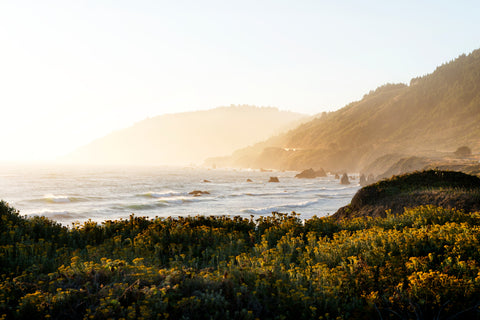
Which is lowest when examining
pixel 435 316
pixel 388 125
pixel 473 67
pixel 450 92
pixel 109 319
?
pixel 435 316

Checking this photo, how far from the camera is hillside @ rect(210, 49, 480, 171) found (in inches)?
4791

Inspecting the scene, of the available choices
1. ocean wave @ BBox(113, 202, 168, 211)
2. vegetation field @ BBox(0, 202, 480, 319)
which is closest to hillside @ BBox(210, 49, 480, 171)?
ocean wave @ BBox(113, 202, 168, 211)

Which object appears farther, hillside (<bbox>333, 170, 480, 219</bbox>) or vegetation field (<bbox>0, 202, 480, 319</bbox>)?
hillside (<bbox>333, 170, 480, 219</bbox>)

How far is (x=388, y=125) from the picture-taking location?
497 ft

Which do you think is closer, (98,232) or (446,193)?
(98,232)

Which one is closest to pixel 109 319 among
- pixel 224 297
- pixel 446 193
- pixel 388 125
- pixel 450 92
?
pixel 224 297

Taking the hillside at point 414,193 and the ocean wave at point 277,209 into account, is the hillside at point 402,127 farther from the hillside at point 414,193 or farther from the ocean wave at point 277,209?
the hillside at point 414,193

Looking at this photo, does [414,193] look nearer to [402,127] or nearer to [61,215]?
[61,215]

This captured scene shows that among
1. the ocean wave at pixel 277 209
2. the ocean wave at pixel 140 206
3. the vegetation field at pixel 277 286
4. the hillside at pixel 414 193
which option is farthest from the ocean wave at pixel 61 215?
the vegetation field at pixel 277 286

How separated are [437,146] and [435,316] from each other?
416 ft

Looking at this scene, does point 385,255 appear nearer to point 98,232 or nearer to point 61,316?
point 61,316

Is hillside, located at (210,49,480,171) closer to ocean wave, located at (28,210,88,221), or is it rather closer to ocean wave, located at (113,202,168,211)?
ocean wave, located at (113,202,168,211)

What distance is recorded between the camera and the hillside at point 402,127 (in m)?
122

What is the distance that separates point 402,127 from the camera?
14450 centimetres
